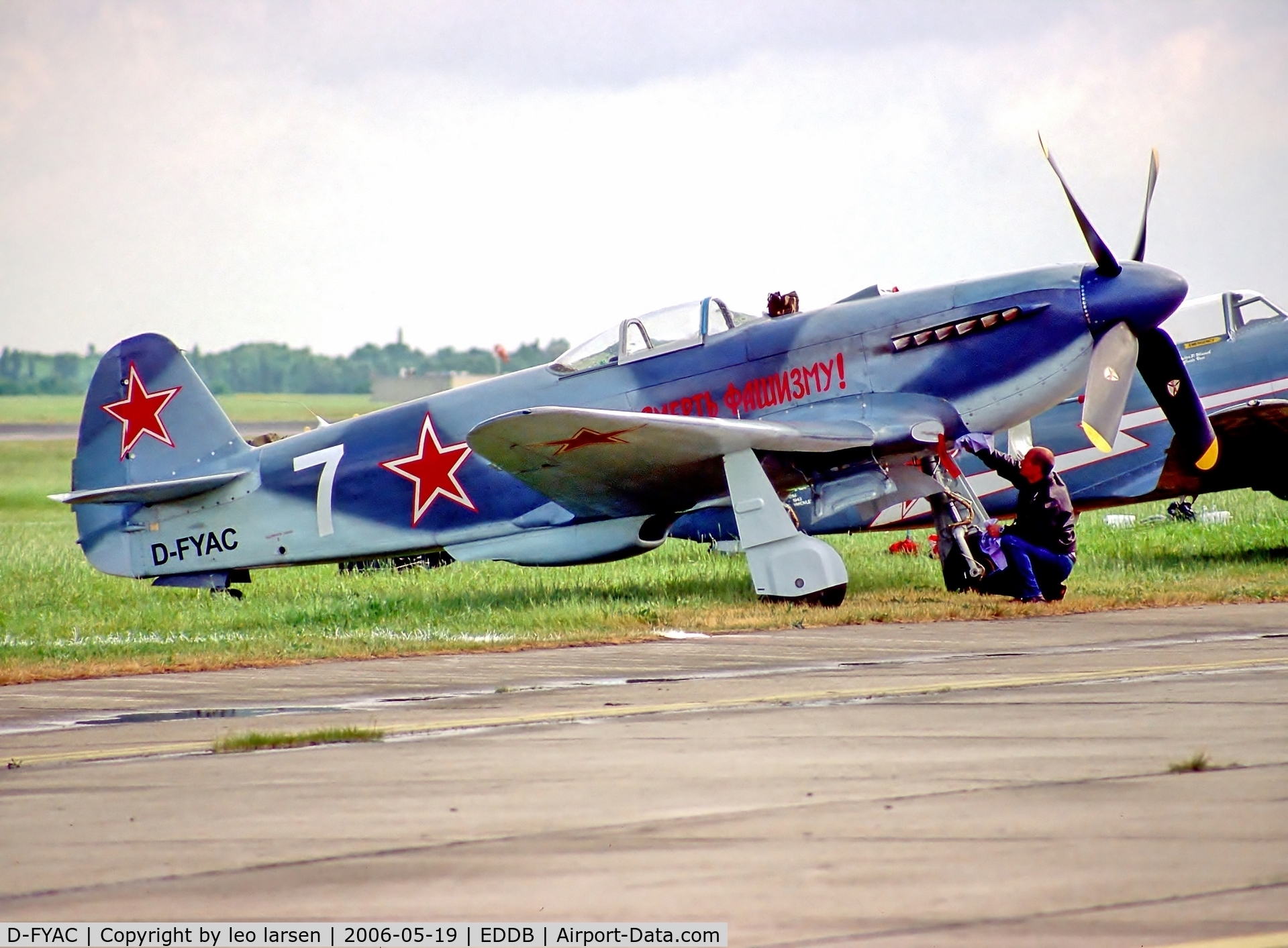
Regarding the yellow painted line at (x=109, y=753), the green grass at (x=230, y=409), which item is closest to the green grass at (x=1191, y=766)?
the yellow painted line at (x=109, y=753)

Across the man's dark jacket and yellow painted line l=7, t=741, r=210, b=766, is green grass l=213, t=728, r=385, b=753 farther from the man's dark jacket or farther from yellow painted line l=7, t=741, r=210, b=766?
the man's dark jacket

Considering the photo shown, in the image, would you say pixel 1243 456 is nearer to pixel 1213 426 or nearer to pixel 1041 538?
pixel 1213 426

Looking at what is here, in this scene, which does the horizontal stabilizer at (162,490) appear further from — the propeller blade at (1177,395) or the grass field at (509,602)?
the propeller blade at (1177,395)

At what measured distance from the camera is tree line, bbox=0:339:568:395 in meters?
95.3

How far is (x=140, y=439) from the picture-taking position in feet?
48.9

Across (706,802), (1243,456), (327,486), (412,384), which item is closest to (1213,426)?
(1243,456)

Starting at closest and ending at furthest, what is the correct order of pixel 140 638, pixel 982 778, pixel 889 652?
pixel 982 778
pixel 889 652
pixel 140 638

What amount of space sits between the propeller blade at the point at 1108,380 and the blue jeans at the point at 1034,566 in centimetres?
97

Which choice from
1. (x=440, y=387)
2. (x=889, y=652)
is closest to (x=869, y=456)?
(x=889, y=652)

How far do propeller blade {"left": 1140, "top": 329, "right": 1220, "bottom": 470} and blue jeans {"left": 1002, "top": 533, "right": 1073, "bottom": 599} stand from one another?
6.49 feet

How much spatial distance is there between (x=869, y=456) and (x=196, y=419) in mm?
6599

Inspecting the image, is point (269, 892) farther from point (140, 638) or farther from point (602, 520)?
point (602, 520)

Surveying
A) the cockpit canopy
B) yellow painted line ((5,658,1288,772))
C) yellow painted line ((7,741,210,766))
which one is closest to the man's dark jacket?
the cockpit canopy

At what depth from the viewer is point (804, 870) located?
4.25 metres
